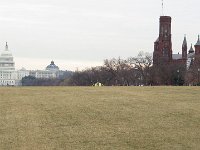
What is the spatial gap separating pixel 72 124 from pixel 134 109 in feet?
18.1

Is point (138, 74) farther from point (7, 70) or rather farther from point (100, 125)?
point (7, 70)

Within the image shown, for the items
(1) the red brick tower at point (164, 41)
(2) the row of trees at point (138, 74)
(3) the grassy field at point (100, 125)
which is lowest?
(3) the grassy field at point (100, 125)

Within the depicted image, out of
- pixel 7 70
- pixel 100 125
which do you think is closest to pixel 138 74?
pixel 100 125

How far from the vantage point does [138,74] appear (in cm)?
10394

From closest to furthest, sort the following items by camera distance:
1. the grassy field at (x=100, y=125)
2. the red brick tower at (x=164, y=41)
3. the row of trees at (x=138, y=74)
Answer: the grassy field at (x=100, y=125) → the row of trees at (x=138, y=74) → the red brick tower at (x=164, y=41)

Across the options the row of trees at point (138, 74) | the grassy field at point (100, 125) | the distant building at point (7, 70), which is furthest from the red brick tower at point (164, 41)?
the grassy field at point (100, 125)

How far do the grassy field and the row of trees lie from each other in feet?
198

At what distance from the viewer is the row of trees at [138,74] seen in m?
96.1

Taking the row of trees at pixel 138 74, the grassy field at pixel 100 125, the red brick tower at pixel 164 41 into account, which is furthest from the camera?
the red brick tower at pixel 164 41

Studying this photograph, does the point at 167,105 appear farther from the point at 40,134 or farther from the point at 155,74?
the point at 155,74

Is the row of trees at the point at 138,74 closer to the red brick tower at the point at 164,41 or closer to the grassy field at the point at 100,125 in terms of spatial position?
the red brick tower at the point at 164,41

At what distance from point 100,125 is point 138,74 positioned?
83.2 meters

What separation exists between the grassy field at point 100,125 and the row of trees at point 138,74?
6041cm

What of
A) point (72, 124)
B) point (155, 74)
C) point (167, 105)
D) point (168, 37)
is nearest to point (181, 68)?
point (155, 74)
